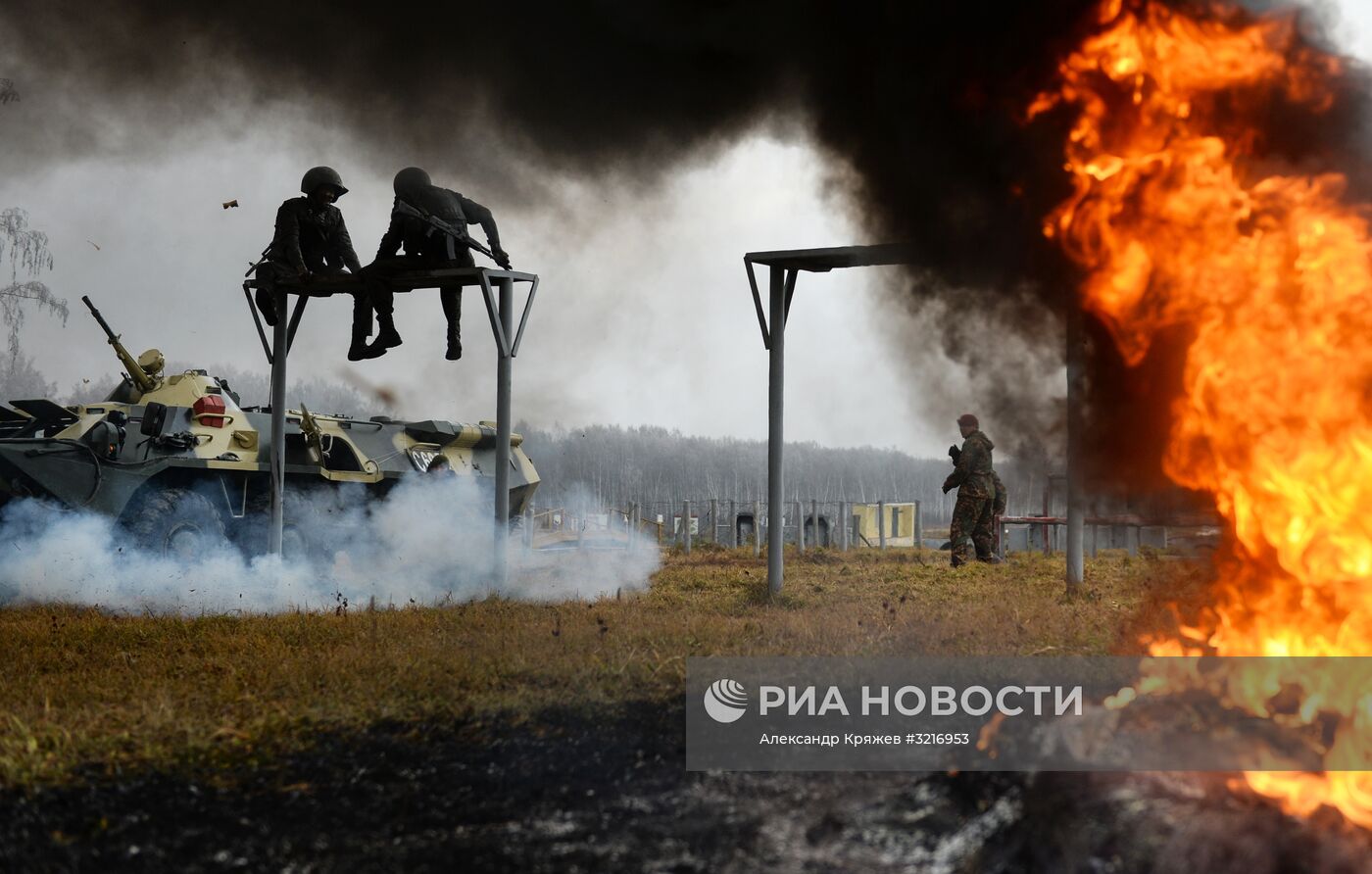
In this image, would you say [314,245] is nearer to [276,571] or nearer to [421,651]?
[276,571]

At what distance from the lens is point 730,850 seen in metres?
3.82

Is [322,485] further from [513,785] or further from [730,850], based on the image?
[730,850]

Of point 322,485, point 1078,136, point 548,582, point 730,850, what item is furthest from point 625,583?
point 730,850

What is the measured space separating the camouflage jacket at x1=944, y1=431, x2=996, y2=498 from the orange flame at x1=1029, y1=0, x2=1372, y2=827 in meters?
7.26

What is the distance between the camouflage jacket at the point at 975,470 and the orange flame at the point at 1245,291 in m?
7.26

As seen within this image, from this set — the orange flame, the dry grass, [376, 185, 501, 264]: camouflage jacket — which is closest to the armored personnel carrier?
the dry grass

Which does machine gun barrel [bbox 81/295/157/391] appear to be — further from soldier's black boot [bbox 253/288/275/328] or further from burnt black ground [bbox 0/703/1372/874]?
burnt black ground [bbox 0/703/1372/874]

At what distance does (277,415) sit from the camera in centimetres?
1106

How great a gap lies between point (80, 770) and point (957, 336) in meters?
5.74

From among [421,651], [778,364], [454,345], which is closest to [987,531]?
[778,364]

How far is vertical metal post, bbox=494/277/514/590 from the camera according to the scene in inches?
392

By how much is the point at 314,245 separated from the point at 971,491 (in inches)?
308

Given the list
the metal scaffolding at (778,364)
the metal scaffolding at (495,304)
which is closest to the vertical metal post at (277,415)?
the metal scaffolding at (495,304)

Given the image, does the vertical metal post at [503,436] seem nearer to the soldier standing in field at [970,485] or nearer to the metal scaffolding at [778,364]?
the metal scaffolding at [778,364]
